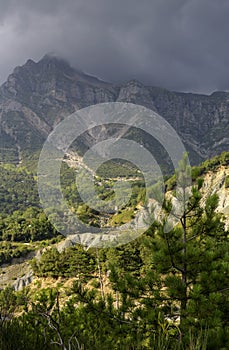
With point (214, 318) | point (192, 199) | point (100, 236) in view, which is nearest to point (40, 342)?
point (214, 318)

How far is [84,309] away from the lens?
5.04m

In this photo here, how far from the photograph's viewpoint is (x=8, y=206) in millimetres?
93000

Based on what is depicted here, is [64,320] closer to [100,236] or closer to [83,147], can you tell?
[100,236]

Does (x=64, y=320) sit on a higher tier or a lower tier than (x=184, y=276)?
lower

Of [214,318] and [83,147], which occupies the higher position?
[83,147]

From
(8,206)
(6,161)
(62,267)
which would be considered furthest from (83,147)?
(62,267)

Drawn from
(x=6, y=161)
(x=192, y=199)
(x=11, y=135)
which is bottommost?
(x=192, y=199)

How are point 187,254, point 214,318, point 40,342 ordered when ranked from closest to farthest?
point 40,342, point 214,318, point 187,254

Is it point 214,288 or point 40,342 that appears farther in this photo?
point 214,288

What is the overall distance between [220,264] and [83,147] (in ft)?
485

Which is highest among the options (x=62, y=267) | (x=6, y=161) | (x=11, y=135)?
(x=11, y=135)

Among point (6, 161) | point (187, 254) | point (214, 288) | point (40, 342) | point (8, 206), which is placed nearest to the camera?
point (40, 342)

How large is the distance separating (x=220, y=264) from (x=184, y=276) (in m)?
0.74

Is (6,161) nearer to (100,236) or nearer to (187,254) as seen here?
(100,236)
